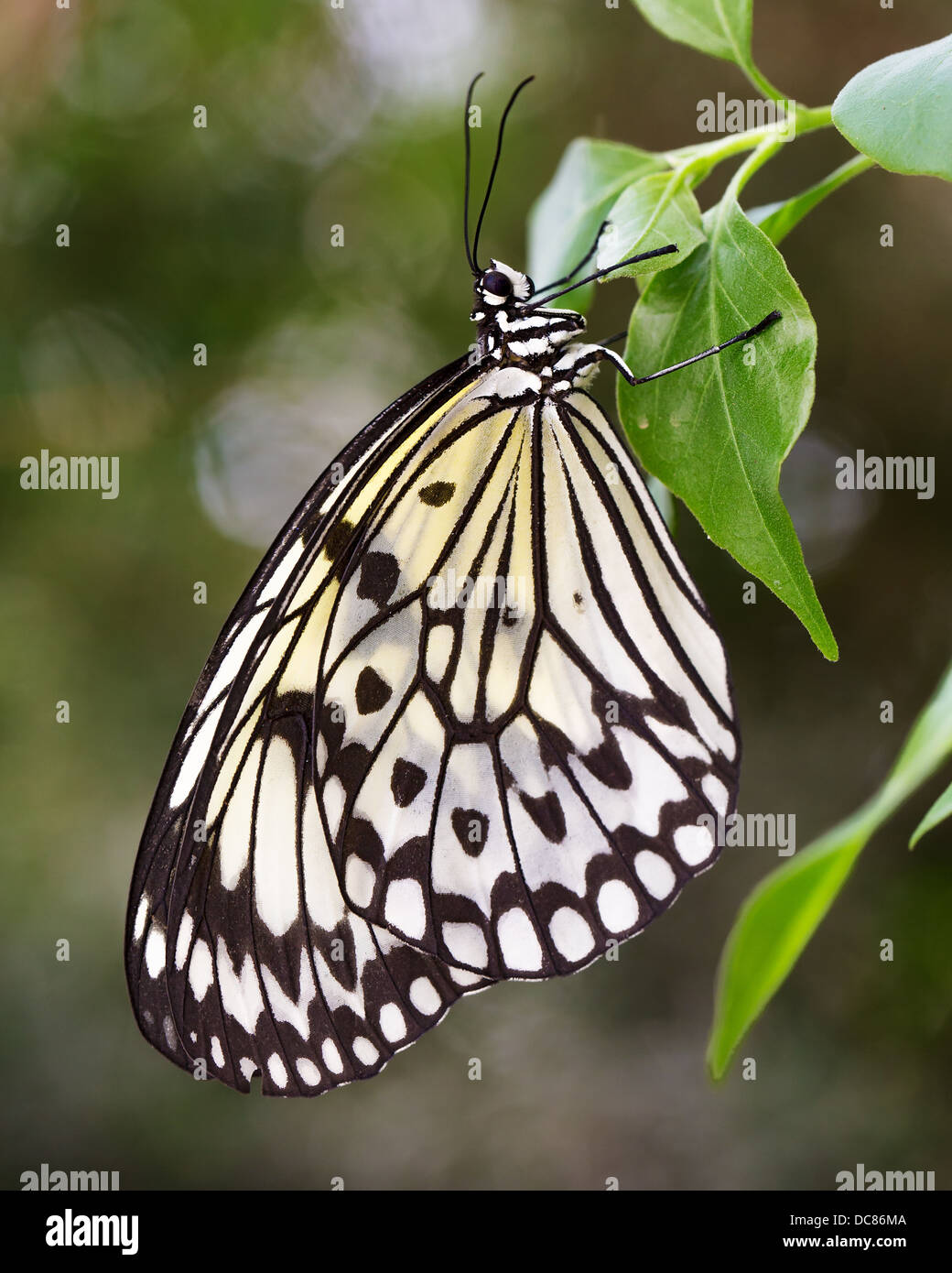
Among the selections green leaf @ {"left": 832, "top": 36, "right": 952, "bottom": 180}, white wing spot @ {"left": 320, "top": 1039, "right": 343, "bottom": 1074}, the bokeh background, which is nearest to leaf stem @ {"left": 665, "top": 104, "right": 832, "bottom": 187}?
green leaf @ {"left": 832, "top": 36, "right": 952, "bottom": 180}

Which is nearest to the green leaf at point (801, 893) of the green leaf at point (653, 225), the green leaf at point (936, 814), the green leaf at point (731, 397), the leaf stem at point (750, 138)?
the green leaf at point (936, 814)

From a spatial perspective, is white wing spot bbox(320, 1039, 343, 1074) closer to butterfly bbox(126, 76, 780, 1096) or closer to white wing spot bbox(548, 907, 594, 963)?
butterfly bbox(126, 76, 780, 1096)

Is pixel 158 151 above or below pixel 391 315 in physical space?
above

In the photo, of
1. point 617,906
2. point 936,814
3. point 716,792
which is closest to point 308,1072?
point 617,906

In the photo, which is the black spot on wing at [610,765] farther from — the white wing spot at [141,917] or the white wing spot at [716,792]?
the white wing spot at [141,917]

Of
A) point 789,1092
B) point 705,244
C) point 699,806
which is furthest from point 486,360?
point 789,1092
